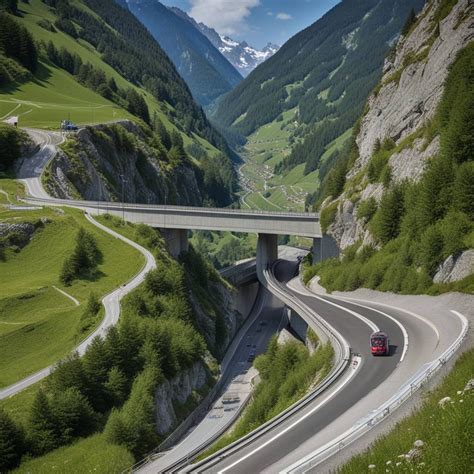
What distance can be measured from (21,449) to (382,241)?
45351mm

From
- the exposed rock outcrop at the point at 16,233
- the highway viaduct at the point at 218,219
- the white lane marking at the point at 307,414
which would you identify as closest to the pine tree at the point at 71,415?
the white lane marking at the point at 307,414

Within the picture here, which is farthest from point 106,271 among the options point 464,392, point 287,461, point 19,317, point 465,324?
point 464,392

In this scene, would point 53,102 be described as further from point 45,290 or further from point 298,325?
point 45,290

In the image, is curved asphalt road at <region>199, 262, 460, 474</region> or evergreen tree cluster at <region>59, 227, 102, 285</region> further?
evergreen tree cluster at <region>59, 227, 102, 285</region>

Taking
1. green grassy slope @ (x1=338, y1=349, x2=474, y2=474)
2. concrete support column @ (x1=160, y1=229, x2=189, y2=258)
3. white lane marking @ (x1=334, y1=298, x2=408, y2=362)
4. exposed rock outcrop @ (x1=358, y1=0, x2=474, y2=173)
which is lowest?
white lane marking @ (x1=334, y1=298, x2=408, y2=362)

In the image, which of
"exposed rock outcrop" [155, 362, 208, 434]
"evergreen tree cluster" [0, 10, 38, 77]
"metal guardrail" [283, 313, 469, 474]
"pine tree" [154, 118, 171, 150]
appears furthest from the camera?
"pine tree" [154, 118, 171, 150]

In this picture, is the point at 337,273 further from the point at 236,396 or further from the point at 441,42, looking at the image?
the point at 441,42

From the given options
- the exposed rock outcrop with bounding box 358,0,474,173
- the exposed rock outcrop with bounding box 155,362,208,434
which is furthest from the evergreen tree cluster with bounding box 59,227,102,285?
the exposed rock outcrop with bounding box 358,0,474,173

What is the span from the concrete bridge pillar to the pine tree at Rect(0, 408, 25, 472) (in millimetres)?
56588

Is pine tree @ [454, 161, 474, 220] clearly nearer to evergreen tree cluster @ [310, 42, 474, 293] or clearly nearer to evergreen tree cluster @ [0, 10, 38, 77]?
evergreen tree cluster @ [310, 42, 474, 293]

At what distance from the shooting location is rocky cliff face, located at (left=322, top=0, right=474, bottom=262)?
68562mm

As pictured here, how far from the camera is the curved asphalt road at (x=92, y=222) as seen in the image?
42.7 m

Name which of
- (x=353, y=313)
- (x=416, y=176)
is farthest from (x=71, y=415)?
(x=416, y=176)

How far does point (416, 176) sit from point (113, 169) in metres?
68.6
